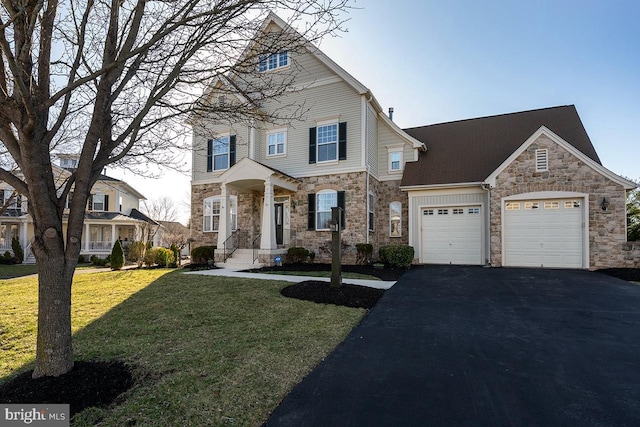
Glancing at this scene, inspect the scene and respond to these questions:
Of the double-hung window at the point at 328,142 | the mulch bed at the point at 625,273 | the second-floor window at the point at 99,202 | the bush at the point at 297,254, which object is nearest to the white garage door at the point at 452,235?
the mulch bed at the point at 625,273

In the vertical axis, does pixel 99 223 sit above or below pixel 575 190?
below

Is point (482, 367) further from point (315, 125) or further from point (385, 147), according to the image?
point (385, 147)

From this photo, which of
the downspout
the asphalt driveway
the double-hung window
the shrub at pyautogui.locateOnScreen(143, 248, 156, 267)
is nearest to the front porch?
the double-hung window

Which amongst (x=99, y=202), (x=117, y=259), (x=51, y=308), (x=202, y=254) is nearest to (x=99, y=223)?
(x=99, y=202)

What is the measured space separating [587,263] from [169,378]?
526 inches

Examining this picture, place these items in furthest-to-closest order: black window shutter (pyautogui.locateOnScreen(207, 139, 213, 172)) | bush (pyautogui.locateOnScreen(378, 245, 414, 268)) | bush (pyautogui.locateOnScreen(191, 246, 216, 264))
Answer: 1. black window shutter (pyautogui.locateOnScreen(207, 139, 213, 172))
2. bush (pyautogui.locateOnScreen(191, 246, 216, 264))
3. bush (pyautogui.locateOnScreen(378, 245, 414, 268))

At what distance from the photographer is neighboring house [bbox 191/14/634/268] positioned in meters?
11.5

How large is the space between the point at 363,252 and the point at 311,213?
114 inches

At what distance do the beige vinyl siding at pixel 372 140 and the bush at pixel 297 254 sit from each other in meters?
4.69

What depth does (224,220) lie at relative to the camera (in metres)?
14.1

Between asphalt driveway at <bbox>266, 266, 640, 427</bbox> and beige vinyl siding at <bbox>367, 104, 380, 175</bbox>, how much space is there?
8.28 meters

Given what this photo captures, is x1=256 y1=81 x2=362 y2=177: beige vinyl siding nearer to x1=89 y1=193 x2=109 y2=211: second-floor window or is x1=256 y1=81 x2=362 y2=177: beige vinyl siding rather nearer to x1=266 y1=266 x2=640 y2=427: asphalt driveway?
x1=266 y1=266 x2=640 y2=427: asphalt driveway

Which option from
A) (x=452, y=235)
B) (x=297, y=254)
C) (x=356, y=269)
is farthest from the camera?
(x=297, y=254)

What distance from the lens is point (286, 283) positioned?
9078 millimetres
